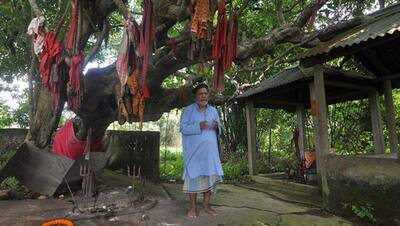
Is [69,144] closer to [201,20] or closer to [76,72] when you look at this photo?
[76,72]

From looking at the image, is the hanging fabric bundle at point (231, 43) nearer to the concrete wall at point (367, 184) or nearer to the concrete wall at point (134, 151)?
the concrete wall at point (367, 184)

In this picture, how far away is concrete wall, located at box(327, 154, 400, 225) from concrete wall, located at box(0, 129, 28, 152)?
8.19 meters

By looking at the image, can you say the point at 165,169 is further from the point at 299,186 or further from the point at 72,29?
the point at 72,29

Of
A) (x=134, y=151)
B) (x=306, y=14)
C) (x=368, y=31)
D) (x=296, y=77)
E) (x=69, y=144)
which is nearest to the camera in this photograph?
(x=368, y=31)

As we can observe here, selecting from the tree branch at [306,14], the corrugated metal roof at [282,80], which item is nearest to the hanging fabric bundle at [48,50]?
the tree branch at [306,14]

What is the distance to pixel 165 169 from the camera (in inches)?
458

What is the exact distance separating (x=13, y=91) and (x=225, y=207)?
1528 cm

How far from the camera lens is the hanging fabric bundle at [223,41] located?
14.4 ft

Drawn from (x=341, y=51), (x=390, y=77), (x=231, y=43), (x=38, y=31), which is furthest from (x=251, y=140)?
(x=38, y=31)

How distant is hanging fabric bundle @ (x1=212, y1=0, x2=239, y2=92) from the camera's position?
4379 millimetres

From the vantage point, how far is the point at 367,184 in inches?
208

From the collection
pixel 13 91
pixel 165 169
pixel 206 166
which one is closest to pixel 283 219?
pixel 206 166

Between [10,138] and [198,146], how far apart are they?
289 inches

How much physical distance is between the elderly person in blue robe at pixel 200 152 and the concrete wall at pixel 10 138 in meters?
6.90
